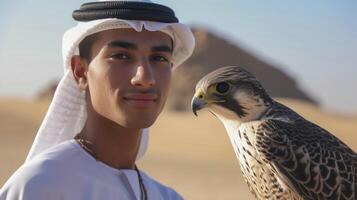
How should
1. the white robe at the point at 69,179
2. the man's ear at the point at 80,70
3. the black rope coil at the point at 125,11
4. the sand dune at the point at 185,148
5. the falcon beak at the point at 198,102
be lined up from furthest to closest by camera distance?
the sand dune at the point at 185,148
the falcon beak at the point at 198,102
the man's ear at the point at 80,70
the black rope coil at the point at 125,11
the white robe at the point at 69,179

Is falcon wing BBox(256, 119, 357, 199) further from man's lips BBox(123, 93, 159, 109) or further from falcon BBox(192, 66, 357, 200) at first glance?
man's lips BBox(123, 93, 159, 109)

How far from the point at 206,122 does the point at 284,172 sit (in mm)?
25028

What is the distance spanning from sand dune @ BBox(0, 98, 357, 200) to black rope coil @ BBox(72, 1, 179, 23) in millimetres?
13216

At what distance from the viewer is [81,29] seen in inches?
112

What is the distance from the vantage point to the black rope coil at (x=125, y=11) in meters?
2.77

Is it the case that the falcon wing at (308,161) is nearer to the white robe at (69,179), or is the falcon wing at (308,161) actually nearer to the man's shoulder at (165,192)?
the man's shoulder at (165,192)

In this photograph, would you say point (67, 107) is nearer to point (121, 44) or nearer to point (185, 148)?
point (121, 44)

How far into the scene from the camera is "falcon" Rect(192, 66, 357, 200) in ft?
13.3

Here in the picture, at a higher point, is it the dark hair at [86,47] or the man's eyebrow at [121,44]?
the man's eyebrow at [121,44]

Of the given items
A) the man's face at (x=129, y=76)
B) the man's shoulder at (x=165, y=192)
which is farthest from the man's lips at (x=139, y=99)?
the man's shoulder at (x=165, y=192)

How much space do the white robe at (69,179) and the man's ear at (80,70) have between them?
217 millimetres

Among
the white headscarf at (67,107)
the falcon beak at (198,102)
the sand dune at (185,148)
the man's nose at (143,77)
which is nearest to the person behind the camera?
the man's nose at (143,77)

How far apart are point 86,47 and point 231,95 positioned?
1.42 m

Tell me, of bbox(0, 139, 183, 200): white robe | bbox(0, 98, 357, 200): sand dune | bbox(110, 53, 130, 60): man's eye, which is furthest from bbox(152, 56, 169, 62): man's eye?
bbox(0, 98, 357, 200): sand dune
